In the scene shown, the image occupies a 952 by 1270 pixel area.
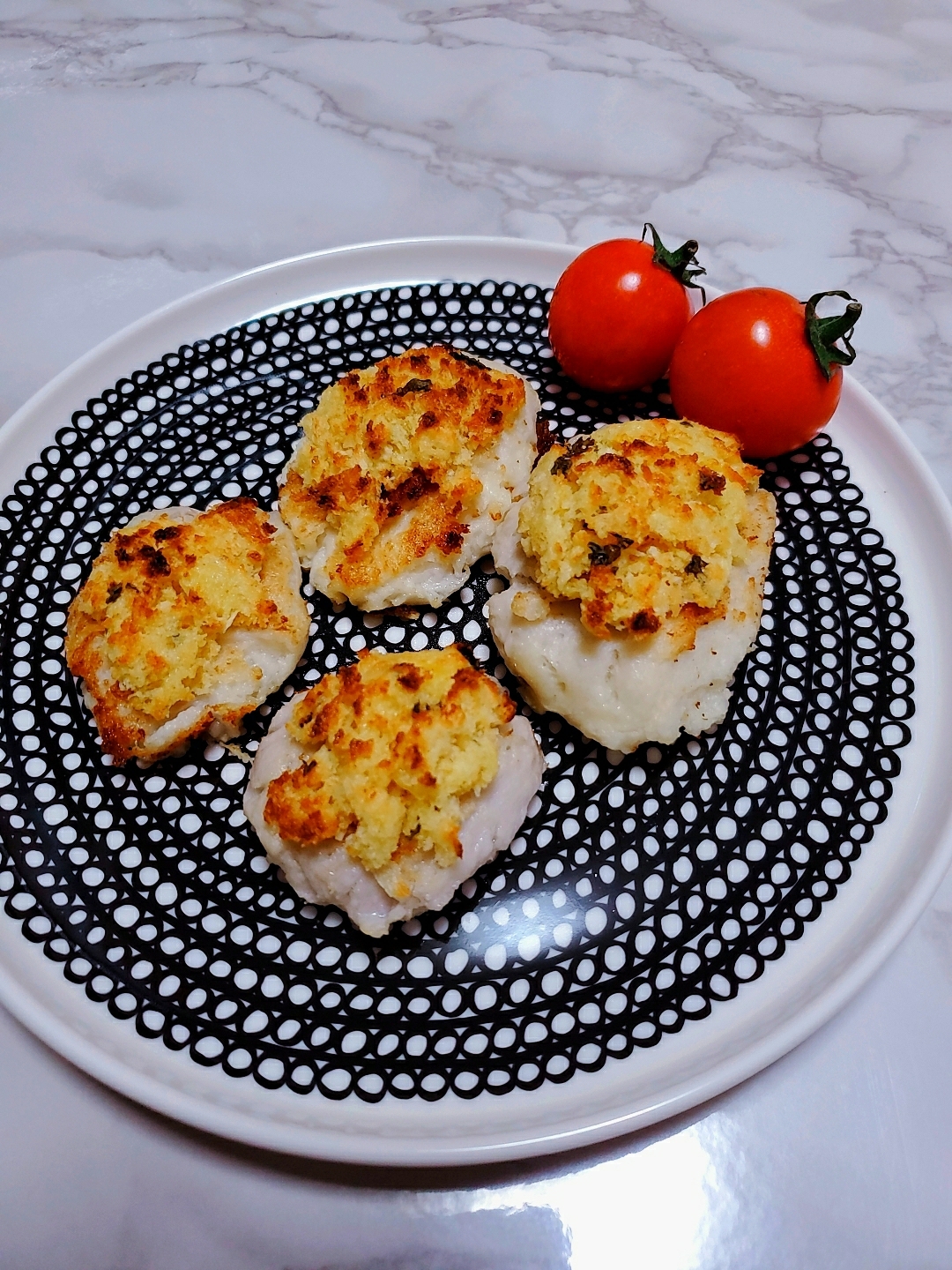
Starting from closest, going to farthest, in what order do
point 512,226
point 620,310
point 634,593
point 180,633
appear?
point 634,593 < point 180,633 < point 620,310 < point 512,226

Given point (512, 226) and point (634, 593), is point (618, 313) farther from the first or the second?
point (512, 226)

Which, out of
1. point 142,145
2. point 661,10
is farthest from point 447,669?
point 661,10

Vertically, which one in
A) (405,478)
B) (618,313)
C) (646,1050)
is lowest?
(646,1050)

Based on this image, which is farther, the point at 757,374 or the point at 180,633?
the point at 757,374

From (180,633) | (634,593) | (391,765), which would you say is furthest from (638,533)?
(180,633)

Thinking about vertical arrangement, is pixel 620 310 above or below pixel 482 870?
above

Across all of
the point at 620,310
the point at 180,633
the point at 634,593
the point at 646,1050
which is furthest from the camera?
the point at 620,310

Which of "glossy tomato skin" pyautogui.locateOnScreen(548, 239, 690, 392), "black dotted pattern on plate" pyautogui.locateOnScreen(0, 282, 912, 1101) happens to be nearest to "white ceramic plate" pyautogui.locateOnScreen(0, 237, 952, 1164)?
"black dotted pattern on plate" pyautogui.locateOnScreen(0, 282, 912, 1101)
